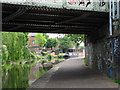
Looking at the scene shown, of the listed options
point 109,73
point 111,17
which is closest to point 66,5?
point 111,17

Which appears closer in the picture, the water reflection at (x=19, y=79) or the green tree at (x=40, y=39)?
the water reflection at (x=19, y=79)

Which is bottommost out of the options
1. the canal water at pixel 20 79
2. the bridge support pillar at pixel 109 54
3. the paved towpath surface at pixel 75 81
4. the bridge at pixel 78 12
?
the canal water at pixel 20 79

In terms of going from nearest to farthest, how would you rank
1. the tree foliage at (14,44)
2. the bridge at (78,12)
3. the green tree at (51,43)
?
the bridge at (78,12), the tree foliage at (14,44), the green tree at (51,43)

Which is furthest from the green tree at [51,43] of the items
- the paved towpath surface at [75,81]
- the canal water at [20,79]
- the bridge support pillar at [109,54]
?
the paved towpath surface at [75,81]

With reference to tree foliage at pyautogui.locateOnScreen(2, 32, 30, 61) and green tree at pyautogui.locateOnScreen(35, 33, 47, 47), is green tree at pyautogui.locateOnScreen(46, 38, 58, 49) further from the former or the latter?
tree foliage at pyautogui.locateOnScreen(2, 32, 30, 61)

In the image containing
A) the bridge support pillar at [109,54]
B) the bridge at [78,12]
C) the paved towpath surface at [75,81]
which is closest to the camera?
the bridge at [78,12]

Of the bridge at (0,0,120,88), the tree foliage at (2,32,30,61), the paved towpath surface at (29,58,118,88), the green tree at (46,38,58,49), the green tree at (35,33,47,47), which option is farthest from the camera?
the green tree at (46,38,58,49)

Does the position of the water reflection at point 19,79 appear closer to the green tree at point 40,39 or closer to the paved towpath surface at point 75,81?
the paved towpath surface at point 75,81

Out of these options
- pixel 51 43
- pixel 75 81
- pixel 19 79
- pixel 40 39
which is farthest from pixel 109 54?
pixel 51 43

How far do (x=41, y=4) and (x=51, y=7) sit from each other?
0.59 metres

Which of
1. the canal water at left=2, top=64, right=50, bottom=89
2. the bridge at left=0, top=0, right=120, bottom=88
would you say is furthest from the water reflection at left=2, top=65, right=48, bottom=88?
the bridge at left=0, top=0, right=120, bottom=88

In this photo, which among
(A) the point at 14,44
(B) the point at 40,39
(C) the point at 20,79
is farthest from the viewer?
(B) the point at 40,39

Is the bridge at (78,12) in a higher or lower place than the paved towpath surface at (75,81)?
higher

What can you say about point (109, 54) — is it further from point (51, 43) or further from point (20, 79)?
point (51, 43)
